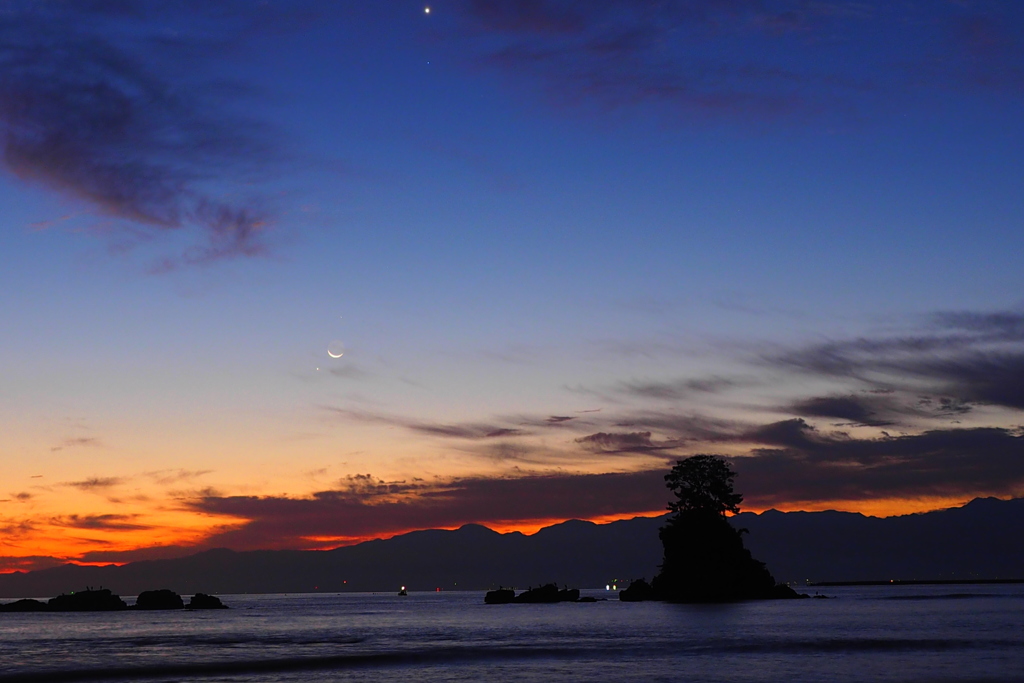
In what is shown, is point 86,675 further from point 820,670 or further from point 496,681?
point 820,670

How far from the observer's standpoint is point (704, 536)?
146625mm

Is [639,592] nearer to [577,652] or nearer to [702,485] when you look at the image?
[702,485]

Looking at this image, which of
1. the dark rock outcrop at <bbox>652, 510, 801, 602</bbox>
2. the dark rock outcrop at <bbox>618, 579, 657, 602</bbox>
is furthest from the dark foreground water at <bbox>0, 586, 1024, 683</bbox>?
the dark rock outcrop at <bbox>618, 579, 657, 602</bbox>

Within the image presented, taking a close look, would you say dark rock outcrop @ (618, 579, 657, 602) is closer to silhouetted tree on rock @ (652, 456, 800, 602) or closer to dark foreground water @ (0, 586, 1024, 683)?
silhouetted tree on rock @ (652, 456, 800, 602)

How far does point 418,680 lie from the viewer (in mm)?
56562

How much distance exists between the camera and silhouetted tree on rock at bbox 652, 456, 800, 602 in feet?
482

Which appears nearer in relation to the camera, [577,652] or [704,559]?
[577,652]

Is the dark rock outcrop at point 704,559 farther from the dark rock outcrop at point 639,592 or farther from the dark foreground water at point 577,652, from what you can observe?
the dark rock outcrop at point 639,592

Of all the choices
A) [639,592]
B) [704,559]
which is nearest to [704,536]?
[704,559]

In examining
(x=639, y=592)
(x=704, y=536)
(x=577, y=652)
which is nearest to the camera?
(x=577, y=652)

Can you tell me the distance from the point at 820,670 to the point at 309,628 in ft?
295

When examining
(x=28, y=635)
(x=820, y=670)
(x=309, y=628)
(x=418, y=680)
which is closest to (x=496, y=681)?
(x=418, y=680)

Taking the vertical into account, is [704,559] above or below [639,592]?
above

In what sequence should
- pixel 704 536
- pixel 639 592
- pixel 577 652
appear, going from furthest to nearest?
1. pixel 639 592
2. pixel 704 536
3. pixel 577 652
